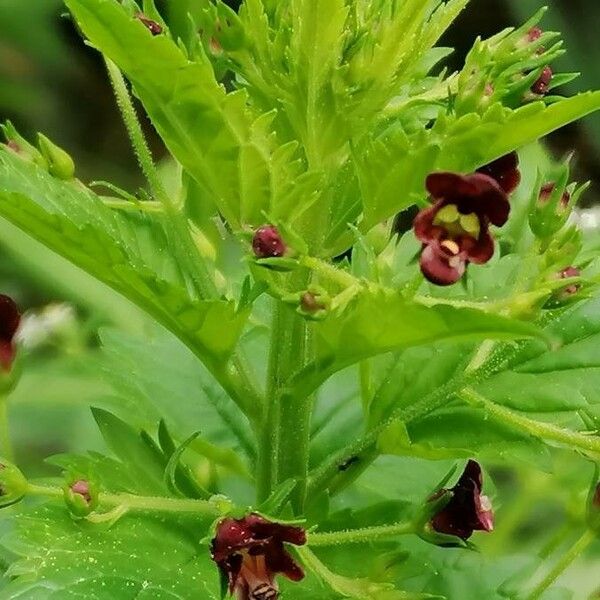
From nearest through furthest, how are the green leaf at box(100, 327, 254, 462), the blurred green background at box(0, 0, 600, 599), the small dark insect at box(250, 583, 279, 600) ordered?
the small dark insect at box(250, 583, 279, 600), the green leaf at box(100, 327, 254, 462), the blurred green background at box(0, 0, 600, 599)

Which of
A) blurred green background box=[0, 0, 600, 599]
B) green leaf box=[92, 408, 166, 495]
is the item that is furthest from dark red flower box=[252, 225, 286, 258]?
blurred green background box=[0, 0, 600, 599]

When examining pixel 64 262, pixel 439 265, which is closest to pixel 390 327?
pixel 439 265

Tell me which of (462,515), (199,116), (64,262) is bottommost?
(64,262)

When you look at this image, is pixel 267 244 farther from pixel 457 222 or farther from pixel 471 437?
pixel 471 437

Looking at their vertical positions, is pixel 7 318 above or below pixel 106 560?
above

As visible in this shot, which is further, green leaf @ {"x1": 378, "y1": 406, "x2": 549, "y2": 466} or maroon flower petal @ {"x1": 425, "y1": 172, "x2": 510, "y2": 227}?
green leaf @ {"x1": 378, "y1": 406, "x2": 549, "y2": 466}

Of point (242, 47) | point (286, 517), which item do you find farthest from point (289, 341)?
point (242, 47)

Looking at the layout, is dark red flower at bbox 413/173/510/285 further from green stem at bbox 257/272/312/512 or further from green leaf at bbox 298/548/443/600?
green leaf at bbox 298/548/443/600
